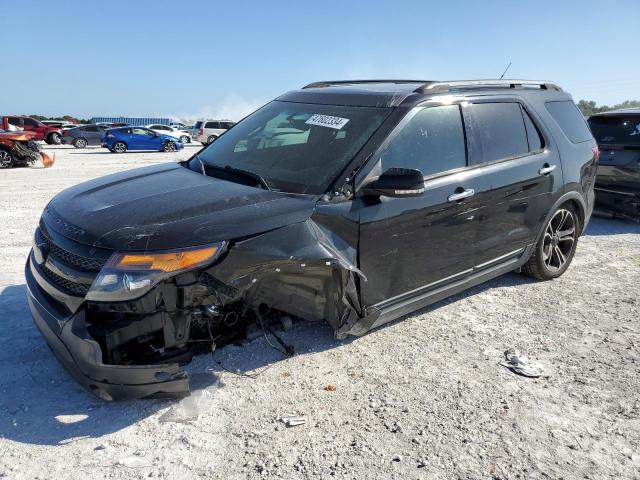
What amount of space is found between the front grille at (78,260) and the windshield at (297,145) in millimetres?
1122

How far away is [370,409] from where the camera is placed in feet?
9.20

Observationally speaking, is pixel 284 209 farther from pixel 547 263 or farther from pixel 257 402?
pixel 547 263

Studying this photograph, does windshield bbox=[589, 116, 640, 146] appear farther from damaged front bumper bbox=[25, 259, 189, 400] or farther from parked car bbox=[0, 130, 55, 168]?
parked car bbox=[0, 130, 55, 168]

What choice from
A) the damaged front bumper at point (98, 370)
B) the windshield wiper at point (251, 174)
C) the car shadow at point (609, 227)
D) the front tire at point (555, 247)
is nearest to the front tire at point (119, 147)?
the car shadow at point (609, 227)

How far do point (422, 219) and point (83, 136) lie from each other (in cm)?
2955

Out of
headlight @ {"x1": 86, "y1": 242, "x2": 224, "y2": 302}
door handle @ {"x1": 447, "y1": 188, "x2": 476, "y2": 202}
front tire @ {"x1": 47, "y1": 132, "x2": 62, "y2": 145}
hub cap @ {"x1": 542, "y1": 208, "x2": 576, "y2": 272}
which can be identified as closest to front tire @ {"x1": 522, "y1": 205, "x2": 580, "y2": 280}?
hub cap @ {"x1": 542, "y1": 208, "x2": 576, "y2": 272}

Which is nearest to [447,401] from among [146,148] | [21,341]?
[21,341]

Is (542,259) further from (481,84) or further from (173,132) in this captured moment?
(173,132)

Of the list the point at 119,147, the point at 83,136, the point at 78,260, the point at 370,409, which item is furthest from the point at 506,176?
the point at 83,136

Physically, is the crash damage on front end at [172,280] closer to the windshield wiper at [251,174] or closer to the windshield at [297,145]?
the windshield wiper at [251,174]

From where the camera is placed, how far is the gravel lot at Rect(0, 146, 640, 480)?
2371 mm

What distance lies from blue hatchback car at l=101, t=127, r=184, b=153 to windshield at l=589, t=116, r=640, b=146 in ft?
68.1

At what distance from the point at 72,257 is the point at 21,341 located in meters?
1.23

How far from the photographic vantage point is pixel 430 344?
3.56 m
